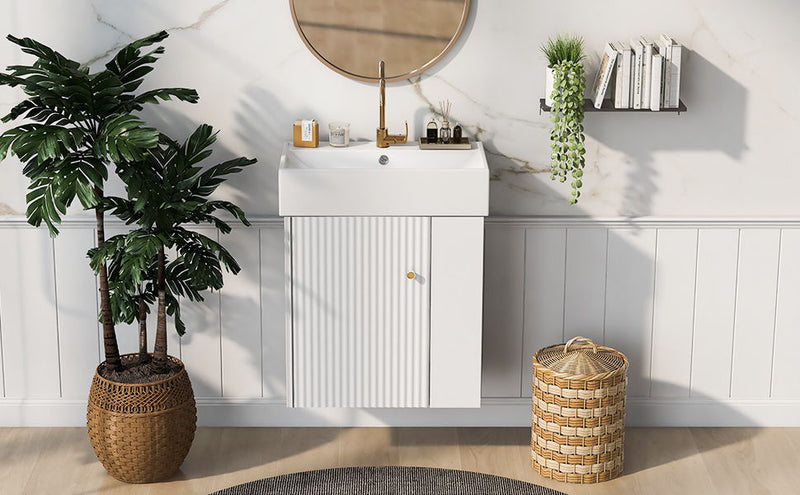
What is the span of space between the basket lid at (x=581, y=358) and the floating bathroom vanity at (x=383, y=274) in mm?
253

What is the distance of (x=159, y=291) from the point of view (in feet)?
10.5

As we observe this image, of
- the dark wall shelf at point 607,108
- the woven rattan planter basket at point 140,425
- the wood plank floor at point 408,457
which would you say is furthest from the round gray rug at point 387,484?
the dark wall shelf at point 607,108

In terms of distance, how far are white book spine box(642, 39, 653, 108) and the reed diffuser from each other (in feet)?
2.09

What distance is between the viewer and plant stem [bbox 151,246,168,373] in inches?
125

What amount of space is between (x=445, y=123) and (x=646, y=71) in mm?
664

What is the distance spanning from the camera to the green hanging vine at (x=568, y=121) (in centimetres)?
320

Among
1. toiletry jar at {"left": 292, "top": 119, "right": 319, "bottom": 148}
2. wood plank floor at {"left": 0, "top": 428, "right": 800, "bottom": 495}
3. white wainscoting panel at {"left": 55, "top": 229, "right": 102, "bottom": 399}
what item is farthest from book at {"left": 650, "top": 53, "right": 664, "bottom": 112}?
white wainscoting panel at {"left": 55, "top": 229, "right": 102, "bottom": 399}

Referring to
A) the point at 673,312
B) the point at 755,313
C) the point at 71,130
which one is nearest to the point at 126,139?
the point at 71,130

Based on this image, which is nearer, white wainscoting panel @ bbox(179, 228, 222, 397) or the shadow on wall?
the shadow on wall

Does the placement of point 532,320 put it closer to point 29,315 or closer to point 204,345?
point 204,345

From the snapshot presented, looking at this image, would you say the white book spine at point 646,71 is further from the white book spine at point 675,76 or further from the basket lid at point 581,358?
the basket lid at point 581,358

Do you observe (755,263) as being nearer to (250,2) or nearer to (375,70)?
(375,70)

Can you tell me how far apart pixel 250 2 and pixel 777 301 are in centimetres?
211

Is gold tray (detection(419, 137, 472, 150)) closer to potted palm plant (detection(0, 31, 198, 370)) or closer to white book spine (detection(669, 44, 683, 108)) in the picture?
white book spine (detection(669, 44, 683, 108))
